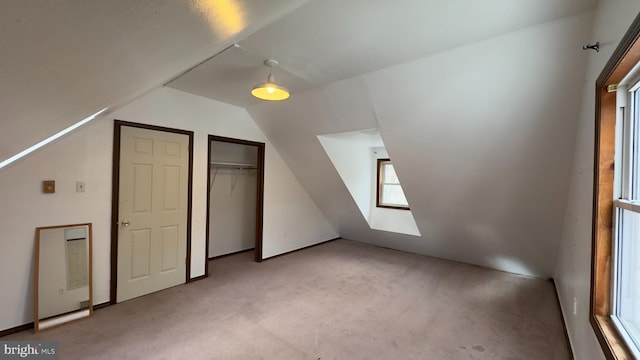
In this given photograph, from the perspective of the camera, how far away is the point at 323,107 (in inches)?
131

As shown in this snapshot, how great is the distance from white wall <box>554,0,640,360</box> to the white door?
3754 mm

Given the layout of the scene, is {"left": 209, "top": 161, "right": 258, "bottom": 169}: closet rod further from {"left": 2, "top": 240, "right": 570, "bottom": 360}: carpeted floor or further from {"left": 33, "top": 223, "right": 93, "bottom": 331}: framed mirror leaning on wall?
{"left": 33, "top": 223, "right": 93, "bottom": 331}: framed mirror leaning on wall

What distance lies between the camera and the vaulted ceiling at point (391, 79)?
685 mm

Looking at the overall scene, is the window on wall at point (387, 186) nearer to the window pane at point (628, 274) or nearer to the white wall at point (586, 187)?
the white wall at point (586, 187)

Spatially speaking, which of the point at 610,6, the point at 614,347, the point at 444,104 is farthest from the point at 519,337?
the point at 610,6

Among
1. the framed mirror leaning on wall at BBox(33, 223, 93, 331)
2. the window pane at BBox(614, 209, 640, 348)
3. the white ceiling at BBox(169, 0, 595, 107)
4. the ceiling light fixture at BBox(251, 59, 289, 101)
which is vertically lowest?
the framed mirror leaning on wall at BBox(33, 223, 93, 331)

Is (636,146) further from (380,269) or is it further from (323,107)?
(380,269)

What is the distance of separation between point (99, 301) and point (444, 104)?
3978 millimetres

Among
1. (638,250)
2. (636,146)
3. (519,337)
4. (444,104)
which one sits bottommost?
(519,337)

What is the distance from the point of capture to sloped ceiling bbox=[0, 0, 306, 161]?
1.51 feet

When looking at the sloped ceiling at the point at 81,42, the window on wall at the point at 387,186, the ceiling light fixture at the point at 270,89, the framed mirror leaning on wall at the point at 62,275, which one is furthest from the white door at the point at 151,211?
the window on wall at the point at 387,186

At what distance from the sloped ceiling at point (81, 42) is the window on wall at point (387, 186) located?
14.5 feet

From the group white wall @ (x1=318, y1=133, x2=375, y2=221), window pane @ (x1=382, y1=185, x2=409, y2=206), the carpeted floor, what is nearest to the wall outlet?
the carpeted floor

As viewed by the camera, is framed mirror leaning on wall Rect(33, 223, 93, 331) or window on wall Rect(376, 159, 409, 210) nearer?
framed mirror leaning on wall Rect(33, 223, 93, 331)
